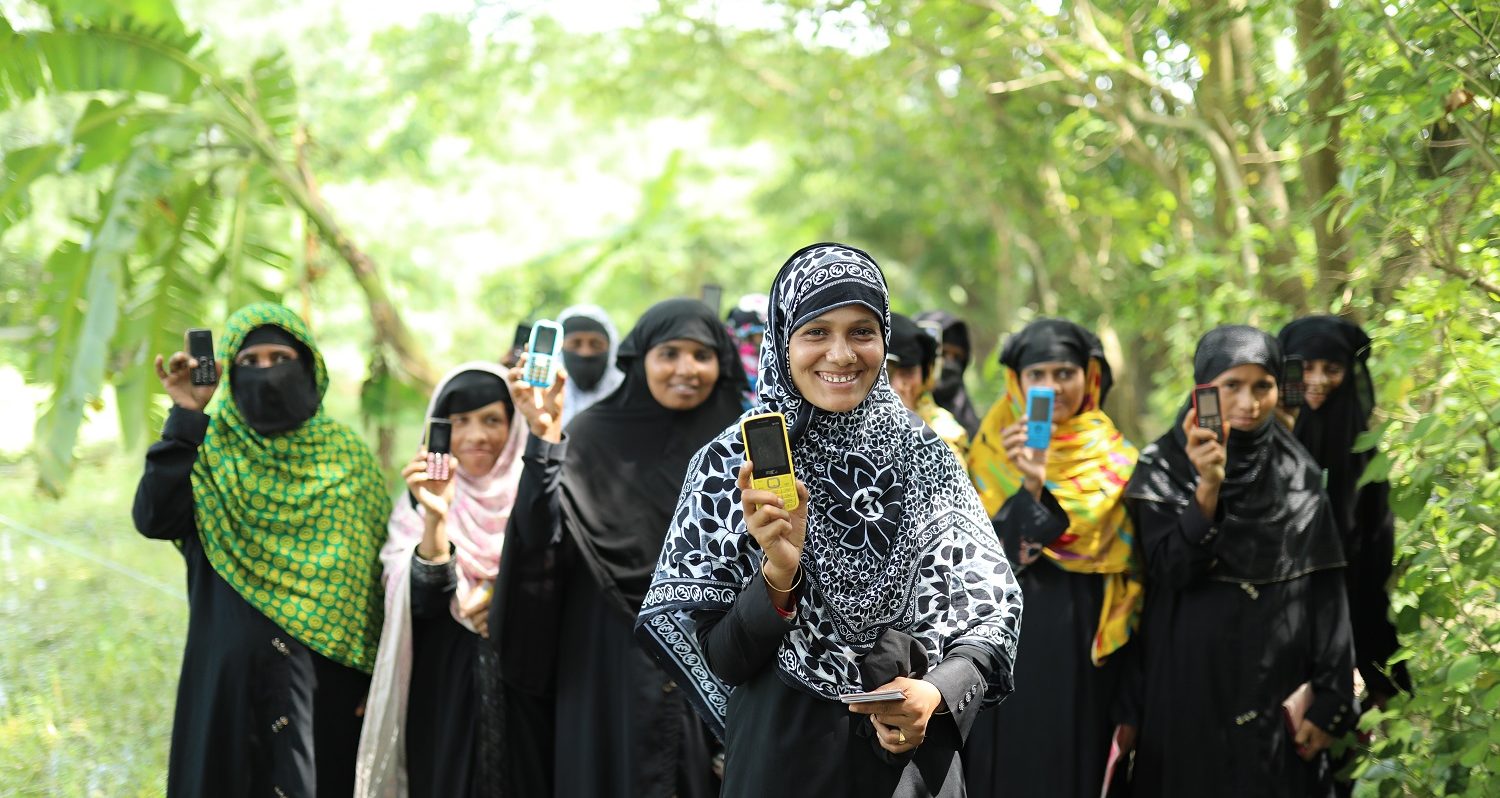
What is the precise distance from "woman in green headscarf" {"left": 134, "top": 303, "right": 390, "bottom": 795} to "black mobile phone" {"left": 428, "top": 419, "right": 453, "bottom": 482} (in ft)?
1.52

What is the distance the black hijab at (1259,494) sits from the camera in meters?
3.70

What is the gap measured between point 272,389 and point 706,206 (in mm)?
12161

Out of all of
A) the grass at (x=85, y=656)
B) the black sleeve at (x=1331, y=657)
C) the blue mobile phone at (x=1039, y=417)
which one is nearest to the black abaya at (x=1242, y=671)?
the black sleeve at (x=1331, y=657)

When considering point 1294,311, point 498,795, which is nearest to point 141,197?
point 498,795

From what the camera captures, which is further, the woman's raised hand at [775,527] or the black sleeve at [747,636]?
the black sleeve at [747,636]

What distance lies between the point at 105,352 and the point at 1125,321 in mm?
6272

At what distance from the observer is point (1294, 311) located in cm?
595

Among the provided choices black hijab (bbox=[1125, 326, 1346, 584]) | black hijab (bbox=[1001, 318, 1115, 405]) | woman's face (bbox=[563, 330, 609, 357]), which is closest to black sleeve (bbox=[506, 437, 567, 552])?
black hijab (bbox=[1001, 318, 1115, 405])

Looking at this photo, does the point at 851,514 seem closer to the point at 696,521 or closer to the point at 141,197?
the point at 696,521

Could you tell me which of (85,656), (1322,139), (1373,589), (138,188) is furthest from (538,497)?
(85,656)

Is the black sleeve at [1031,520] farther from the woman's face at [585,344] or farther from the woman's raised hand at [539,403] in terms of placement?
the woman's face at [585,344]

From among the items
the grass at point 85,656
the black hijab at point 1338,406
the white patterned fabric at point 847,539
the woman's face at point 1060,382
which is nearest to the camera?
the white patterned fabric at point 847,539

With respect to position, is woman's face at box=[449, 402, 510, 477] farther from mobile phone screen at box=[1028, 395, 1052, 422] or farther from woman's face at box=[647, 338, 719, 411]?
mobile phone screen at box=[1028, 395, 1052, 422]

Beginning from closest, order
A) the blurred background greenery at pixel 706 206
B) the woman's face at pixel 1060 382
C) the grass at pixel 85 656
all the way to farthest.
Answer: the blurred background greenery at pixel 706 206 → the woman's face at pixel 1060 382 → the grass at pixel 85 656
